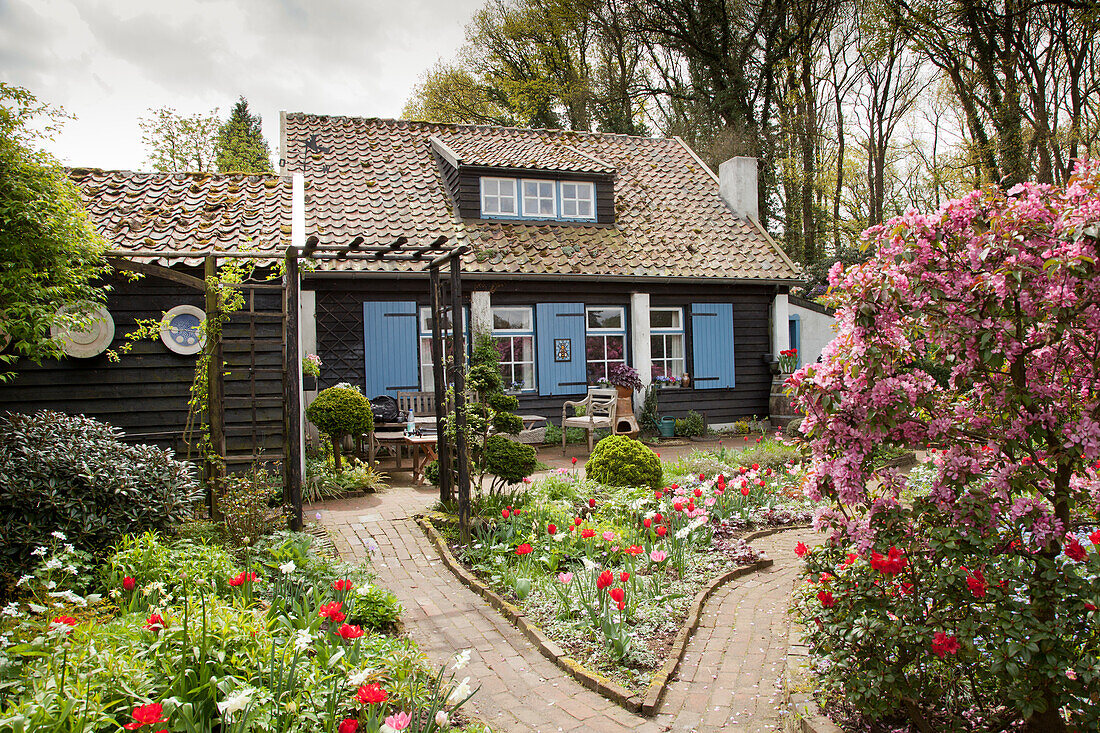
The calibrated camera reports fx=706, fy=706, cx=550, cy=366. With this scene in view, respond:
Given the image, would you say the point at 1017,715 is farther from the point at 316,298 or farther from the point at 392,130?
the point at 392,130

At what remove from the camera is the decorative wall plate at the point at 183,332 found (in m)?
7.22

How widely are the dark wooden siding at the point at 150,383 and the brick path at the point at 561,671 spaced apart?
2.24 m

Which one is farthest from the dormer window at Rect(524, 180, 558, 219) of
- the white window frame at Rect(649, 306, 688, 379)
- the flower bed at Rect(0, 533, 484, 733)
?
the flower bed at Rect(0, 533, 484, 733)

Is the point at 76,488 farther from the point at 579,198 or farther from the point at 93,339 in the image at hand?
the point at 579,198

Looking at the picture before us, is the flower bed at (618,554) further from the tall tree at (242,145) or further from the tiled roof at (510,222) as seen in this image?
the tall tree at (242,145)

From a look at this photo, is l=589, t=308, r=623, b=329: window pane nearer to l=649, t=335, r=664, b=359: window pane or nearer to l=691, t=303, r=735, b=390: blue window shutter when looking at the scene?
l=649, t=335, r=664, b=359: window pane

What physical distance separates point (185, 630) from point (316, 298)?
8.80m

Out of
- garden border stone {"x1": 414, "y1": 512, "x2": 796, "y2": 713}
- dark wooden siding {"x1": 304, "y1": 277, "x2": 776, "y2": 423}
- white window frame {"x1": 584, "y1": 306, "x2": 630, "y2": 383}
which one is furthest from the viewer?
white window frame {"x1": 584, "y1": 306, "x2": 630, "y2": 383}

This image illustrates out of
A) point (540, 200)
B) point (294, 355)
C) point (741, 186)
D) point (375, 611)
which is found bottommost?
point (375, 611)

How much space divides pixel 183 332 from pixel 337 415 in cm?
198

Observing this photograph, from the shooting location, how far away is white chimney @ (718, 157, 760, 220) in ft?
49.3

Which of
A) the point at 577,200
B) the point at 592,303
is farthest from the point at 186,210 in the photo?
the point at 577,200

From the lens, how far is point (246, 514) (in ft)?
16.7

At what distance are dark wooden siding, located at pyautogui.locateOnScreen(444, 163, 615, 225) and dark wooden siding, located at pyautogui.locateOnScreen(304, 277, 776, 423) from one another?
5.39ft
